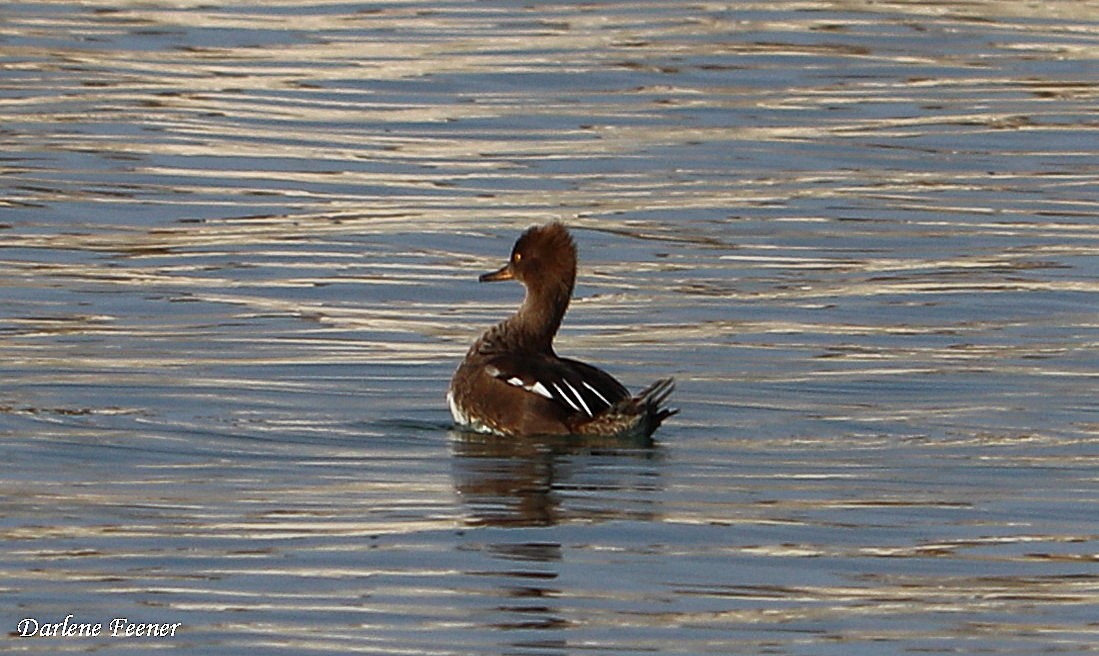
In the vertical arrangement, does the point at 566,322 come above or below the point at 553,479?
above

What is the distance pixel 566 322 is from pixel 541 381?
10.2ft

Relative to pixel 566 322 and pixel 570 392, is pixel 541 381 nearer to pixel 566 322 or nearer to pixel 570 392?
pixel 570 392

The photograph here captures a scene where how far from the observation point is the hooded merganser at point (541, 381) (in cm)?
1125

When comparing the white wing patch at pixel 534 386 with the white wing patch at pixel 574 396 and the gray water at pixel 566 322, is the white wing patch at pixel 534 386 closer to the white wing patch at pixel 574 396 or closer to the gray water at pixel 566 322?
the white wing patch at pixel 574 396

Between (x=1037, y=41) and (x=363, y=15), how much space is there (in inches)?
240

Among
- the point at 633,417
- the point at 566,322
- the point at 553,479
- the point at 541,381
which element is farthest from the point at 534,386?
the point at 566,322

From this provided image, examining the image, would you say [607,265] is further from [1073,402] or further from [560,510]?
[560,510]

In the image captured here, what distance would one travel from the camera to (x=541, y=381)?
11477 mm

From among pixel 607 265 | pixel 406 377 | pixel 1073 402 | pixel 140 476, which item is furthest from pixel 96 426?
pixel 607 265

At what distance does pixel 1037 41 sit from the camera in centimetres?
2439
